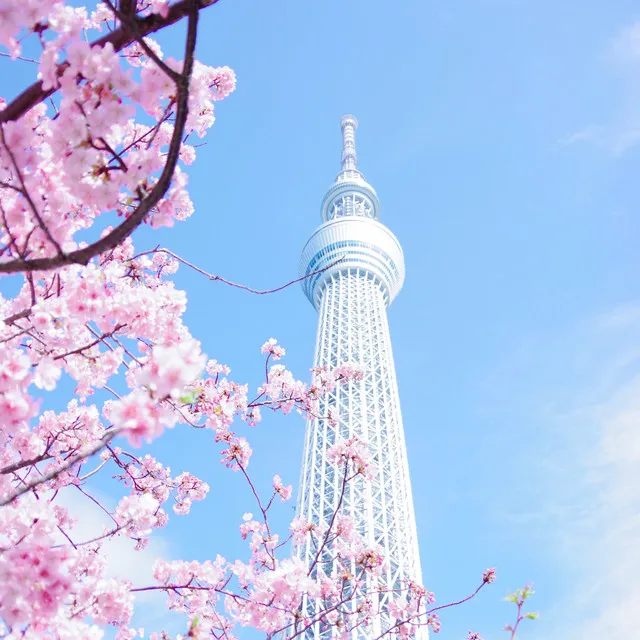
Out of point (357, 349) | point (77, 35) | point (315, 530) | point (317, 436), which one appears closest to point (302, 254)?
point (357, 349)

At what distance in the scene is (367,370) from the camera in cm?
2808

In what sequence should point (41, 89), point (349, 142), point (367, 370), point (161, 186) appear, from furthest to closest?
point (349, 142) < point (367, 370) < point (41, 89) < point (161, 186)

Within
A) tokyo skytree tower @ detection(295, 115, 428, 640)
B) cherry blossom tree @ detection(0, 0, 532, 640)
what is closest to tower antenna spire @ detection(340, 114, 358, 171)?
tokyo skytree tower @ detection(295, 115, 428, 640)

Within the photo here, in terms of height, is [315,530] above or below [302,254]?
below

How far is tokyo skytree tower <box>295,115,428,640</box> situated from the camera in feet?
98.8

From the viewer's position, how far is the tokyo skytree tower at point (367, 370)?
3011cm

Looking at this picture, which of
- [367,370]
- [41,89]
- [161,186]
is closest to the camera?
[161,186]

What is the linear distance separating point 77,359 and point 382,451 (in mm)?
32128

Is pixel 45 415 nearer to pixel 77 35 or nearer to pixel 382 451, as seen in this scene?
pixel 77 35

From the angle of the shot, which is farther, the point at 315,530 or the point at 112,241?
the point at 315,530

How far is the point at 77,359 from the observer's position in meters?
3.05

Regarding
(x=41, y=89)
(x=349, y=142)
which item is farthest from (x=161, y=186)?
(x=349, y=142)

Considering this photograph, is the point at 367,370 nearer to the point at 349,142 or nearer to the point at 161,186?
the point at 161,186

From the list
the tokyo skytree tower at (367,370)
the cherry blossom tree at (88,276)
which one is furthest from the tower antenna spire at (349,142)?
the cherry blossom tree at (88,276)
